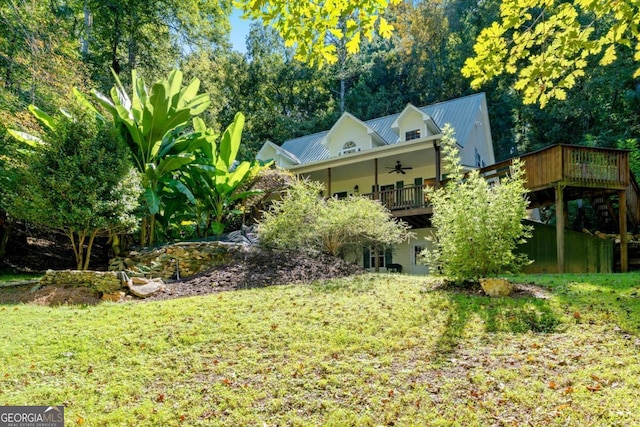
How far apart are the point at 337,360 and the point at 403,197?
11705 millimetres

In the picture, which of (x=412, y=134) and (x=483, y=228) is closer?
(x=483, y=228)

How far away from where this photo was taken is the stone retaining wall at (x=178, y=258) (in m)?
10.1

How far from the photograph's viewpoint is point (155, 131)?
10820 millimetres

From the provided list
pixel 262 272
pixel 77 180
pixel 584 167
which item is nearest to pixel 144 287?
pixel 262 272

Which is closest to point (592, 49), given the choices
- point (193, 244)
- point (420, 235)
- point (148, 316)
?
point (148, 316)

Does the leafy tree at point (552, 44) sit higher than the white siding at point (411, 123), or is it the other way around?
the white siding at point (411, 123)

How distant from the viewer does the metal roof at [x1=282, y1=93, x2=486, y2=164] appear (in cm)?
1866

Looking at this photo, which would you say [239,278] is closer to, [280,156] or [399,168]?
[399,168]

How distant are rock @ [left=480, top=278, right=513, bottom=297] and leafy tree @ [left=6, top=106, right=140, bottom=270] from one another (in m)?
8.10

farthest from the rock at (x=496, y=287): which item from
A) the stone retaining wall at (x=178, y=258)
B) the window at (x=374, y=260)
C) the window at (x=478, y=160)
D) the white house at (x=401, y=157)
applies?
the window at (x=478, y=160)

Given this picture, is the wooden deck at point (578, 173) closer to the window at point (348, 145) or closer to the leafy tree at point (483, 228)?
the leafy tree at point (483, 228)

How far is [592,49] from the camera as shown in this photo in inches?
159

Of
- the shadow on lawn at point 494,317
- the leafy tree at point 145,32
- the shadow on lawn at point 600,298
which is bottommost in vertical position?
the shadow on lawn at point 494,317

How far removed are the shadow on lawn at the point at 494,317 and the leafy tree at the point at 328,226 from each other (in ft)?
11.1
